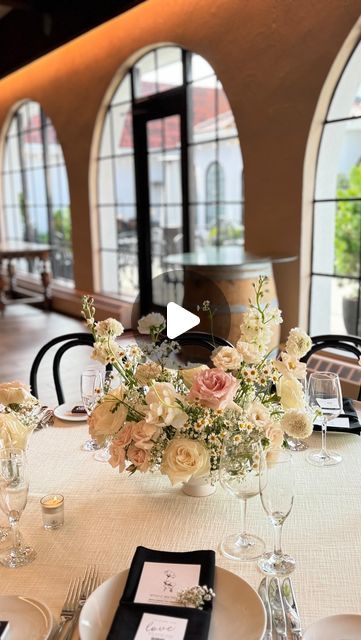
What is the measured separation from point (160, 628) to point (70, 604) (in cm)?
19

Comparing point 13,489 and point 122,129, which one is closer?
point 13,489

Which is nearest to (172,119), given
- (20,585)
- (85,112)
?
(85,112)

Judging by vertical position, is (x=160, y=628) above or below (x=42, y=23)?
below

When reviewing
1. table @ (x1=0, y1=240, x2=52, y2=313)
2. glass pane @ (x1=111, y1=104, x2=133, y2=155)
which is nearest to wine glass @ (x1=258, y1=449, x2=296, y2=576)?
glass pane @ (x1=111, y1=104, x2=133, y2=155)

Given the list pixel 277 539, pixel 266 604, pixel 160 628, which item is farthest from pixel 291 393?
pixel 160 628

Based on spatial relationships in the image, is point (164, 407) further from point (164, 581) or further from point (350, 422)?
point (350, 422)

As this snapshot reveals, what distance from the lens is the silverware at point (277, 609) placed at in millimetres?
949

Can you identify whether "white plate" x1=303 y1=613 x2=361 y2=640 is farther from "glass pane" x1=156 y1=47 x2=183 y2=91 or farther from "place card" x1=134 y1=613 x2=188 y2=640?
"glass pane" x1=156 y1=47 x2=183 y2=91

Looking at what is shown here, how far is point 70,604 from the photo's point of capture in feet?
3.38

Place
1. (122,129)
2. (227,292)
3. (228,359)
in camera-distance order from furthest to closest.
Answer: (122,129) < (227,292) < (228,359)

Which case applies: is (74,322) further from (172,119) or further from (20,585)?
(20,585)

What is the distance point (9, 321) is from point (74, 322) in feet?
2.69

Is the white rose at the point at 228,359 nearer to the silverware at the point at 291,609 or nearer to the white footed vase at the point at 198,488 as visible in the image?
the white footed vase at the point at 198,488

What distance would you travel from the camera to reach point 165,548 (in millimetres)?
1205
